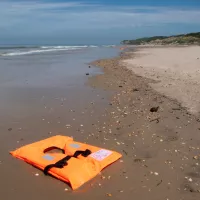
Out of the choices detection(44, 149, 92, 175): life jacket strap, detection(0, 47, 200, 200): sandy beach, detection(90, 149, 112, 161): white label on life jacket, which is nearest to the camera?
detection(0, 47, 200, 200): sandy beach

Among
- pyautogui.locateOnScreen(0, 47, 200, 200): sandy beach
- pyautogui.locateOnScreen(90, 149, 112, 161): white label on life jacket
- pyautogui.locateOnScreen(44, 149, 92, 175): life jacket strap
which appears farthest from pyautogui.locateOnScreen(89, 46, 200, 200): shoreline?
pyautogui.locateOnScreen(44, 149, 92, 175): life jacket strap

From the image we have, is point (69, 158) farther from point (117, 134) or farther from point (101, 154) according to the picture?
point (117, 134)

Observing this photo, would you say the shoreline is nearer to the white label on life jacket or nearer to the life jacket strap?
the white label on life jacket

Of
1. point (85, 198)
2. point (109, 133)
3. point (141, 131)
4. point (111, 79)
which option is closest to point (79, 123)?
point (109, 133)

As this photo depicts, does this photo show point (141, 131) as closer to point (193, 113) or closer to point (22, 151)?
Answer: point (193, 113)

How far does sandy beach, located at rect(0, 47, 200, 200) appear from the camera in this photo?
4.63 meters

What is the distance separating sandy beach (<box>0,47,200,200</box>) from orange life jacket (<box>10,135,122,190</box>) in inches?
4.8

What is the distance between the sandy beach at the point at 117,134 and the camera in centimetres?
463

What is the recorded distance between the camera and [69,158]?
209 inches

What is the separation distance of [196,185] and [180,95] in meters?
5.70

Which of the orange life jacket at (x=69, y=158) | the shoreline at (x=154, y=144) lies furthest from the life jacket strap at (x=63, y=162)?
the shoreline at (x=154, y=144)

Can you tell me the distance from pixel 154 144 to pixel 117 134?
36.3 inches

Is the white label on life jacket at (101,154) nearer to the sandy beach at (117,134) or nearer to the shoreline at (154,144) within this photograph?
the sandy beach at (117,134)

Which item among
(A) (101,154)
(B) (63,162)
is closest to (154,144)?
(A) (101,154)
